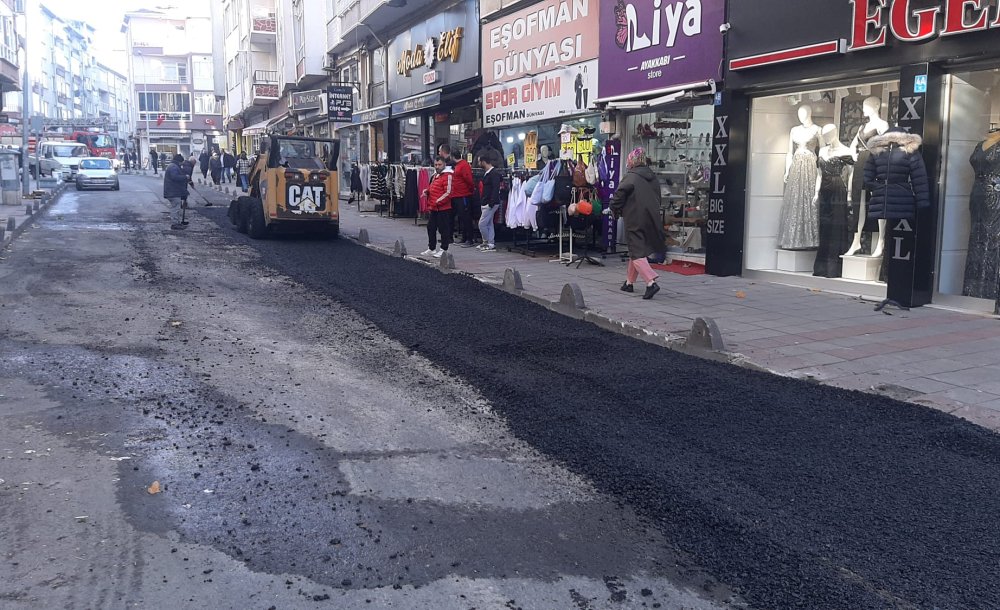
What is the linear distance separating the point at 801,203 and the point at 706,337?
523 centimetres

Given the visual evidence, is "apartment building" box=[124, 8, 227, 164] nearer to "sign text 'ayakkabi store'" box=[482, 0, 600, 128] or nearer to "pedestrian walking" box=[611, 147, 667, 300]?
"sign text 'ayakkabi store'" box=[482, 0, 600, 128]

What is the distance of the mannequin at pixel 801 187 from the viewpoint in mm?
11672

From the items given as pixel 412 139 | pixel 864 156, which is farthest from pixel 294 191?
pixel 864 156

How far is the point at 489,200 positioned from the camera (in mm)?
15914

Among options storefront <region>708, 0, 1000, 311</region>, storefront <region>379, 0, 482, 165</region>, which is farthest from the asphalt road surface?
storefront <region>379, 0, 482, 165</region>

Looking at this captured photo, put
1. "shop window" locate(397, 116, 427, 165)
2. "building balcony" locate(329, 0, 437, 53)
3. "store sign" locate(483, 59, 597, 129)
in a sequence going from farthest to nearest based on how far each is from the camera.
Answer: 1. "shop window" locate(397, 116, 427, 165)
2. "building balcony" locate(329, 0, 437, 53)
3. "store sign" locate(483, 59, 597, 129)

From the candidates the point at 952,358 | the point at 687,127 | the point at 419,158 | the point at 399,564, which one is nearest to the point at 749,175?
the point at 687,127

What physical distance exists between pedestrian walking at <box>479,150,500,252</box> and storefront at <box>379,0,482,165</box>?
538 centimetres

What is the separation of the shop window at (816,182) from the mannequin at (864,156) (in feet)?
0.04

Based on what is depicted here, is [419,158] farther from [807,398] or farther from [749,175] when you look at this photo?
[807,398]

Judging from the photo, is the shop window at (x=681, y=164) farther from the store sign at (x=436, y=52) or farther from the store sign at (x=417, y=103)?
the store sign at (x=417, y=103)

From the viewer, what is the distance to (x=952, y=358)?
7262 millimetres

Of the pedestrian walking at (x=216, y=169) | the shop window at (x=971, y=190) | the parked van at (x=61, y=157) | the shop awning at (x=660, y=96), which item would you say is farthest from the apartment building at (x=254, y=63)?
the shop window at (x=971, y=190)

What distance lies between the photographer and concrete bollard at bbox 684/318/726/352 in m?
7.53
